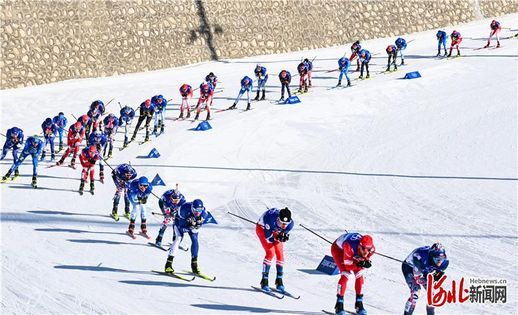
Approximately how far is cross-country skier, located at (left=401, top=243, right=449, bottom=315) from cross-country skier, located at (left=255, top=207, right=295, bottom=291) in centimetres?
214

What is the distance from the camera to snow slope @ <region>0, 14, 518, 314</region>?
47.6 ft

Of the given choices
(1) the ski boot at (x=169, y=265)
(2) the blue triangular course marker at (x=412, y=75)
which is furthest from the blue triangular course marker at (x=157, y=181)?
(2) the blue triangular course marker at (x=412, y=75)

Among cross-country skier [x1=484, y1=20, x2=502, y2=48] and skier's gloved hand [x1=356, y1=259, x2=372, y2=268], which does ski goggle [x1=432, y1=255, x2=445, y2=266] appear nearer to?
skier's gloved hand [x1=356, y1=259, x2=372, y2=268]

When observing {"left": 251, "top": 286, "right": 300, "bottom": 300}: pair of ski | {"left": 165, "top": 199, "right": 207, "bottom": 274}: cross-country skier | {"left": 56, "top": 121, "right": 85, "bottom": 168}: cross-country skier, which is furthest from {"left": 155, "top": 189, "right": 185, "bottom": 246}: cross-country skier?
{"left": 56, "top": 121, "right": 85, "bottom": 168}: cross-country skier

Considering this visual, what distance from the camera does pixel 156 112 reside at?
26750mm

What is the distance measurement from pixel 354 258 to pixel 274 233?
164 cm

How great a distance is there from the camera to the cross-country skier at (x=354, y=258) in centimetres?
1257

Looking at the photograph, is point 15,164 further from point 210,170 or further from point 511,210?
point 511,210

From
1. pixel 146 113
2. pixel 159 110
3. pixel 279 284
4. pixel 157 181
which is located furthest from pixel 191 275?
pixel 159 110

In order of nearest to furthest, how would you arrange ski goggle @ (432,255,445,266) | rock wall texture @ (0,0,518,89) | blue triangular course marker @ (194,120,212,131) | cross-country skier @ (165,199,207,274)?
ski goggle @ (432,255,445,266) < cross-country skier @ (165,199,207,274) < blue triangular course marker @ (194,120,212,131) < rock wall texture @ (0,0,518,89)

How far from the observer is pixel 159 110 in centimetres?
2680

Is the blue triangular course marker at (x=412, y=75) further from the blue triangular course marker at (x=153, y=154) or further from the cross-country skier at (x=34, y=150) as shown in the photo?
the cross-country skier at (x=34, y=150)

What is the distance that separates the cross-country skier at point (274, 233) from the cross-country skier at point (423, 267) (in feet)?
7.02

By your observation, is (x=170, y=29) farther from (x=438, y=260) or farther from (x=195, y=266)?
(x=438, y=260)
